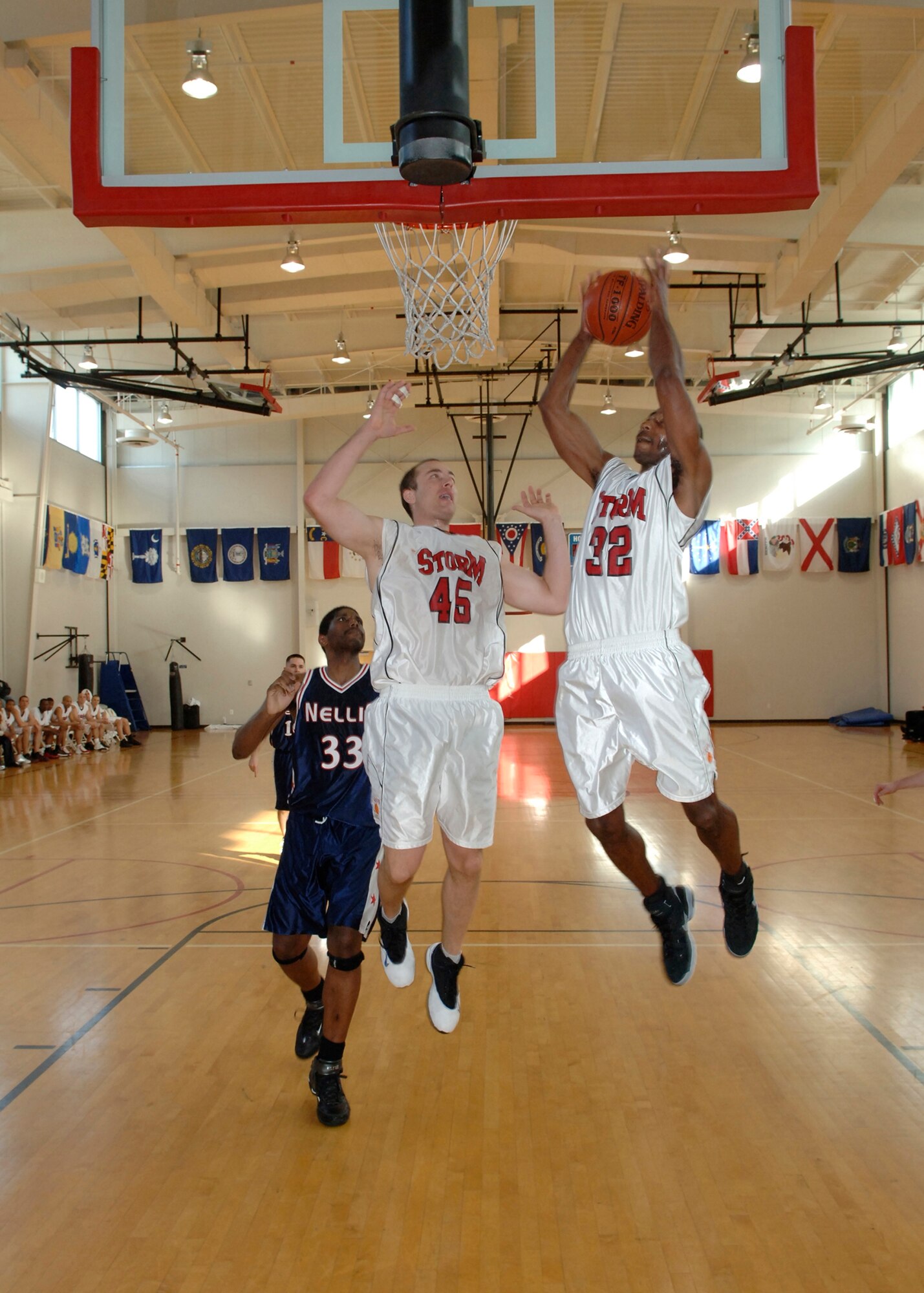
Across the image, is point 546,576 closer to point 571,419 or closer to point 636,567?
point 636,567

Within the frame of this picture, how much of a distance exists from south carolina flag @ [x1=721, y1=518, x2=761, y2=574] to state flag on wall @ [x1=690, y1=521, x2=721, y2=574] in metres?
0.14

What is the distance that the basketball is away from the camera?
14.0 ft

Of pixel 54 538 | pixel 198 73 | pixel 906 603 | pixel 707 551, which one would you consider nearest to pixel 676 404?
pixel 198 73

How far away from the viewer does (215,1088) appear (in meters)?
4.17

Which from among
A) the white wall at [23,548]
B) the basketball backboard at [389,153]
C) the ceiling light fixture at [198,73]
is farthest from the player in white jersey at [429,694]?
the white wall at [23,548]

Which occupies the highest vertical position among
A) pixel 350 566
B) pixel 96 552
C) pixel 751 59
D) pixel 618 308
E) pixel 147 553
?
pixel 751 59

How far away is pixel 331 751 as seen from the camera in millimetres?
4363

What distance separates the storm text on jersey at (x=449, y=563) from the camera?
416 centimetres

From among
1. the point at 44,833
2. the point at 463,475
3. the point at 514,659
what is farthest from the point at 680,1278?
the point at 463,475

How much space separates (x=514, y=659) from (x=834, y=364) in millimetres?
8537

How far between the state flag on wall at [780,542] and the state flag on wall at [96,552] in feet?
46.8

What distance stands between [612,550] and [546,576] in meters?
0.41

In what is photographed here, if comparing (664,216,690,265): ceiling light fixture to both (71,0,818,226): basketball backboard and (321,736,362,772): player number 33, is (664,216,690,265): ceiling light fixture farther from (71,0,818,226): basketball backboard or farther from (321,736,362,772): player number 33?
(321,736,362,772): player number 33

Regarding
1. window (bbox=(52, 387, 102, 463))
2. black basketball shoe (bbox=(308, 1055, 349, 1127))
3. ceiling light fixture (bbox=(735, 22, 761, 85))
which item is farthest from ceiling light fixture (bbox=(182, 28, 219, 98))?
window (bbox=(52, 387, 102, 463))
